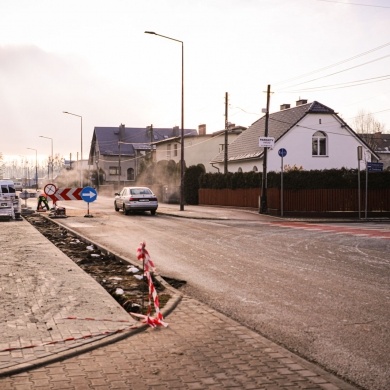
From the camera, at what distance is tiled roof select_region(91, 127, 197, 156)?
92.4 m

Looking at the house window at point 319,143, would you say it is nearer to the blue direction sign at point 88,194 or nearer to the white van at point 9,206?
the white van at point 9,206

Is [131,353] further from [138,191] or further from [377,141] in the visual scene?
[377,141]

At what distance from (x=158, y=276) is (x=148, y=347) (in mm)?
4321

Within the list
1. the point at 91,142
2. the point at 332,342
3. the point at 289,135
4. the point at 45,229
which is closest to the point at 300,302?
the point at 332,342

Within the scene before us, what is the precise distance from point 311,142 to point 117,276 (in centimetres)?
3410

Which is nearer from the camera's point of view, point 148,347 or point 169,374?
point 169,374

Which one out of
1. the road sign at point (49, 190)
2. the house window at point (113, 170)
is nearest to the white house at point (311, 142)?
the road sign at point (49, 190)

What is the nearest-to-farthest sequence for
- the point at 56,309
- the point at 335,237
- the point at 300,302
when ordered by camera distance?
the point at 56,309 → the point at 300,302 → the point at 335,237

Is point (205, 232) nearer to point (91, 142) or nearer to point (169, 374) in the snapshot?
point (169, 374)

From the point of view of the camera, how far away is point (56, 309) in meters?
7.14

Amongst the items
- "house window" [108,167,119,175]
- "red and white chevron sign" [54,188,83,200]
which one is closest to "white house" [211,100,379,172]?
"red and white chevron sign" [54,188,83,200]

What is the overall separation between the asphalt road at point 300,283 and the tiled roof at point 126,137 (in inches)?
2915

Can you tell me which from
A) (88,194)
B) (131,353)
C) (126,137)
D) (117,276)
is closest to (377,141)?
(126,137)

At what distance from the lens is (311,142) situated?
42.2 meters
